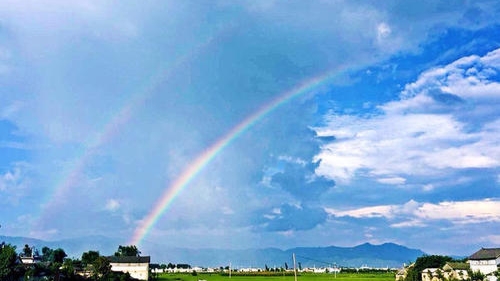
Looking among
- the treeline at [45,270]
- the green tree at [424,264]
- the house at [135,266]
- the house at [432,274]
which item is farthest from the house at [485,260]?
the house at [135,266]

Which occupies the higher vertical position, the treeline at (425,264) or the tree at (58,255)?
the tree at (58,255)

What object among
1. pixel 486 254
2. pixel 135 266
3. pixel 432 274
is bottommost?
pixel 432 274

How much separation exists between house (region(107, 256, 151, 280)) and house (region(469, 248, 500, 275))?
66.0 m

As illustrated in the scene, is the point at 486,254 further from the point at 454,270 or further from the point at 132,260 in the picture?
the point at 132,260

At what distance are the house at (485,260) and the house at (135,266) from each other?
217 ft

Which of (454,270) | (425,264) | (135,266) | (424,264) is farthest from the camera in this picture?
(135,266)

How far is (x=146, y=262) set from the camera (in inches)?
4345

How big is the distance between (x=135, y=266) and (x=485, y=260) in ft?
233

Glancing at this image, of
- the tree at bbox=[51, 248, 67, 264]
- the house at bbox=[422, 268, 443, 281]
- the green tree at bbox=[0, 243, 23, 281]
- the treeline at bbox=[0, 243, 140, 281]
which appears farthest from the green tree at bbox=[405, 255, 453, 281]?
the tree at bbox=[51, 248, 67, 264]

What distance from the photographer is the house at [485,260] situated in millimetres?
82312

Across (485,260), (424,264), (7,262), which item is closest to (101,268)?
(7,262)

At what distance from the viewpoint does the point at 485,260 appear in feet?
277

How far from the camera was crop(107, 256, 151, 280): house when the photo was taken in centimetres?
10875

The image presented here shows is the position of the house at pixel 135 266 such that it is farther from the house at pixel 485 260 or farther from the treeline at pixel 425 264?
the house at pixel 485 260
